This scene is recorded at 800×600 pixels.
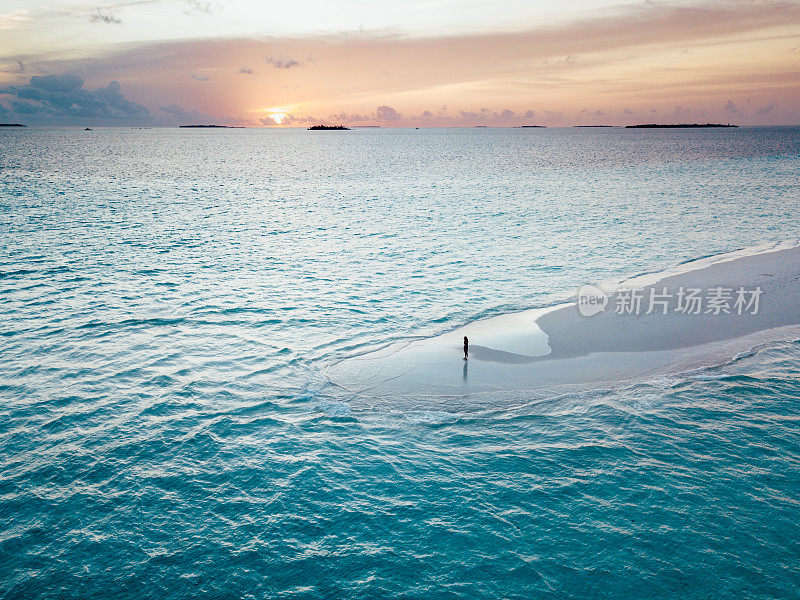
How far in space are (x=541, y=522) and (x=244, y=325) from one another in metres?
21.9

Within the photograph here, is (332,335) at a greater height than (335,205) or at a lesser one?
lesser

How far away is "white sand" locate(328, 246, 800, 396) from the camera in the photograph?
24422 mm

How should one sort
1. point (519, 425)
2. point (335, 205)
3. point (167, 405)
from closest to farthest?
point (519, 425) → point (167, 405) → point (335, 205)

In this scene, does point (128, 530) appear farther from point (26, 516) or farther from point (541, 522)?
point (541, 522)

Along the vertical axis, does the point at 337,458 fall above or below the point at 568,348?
below

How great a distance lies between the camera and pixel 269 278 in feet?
140

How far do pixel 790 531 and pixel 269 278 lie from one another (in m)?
36.4

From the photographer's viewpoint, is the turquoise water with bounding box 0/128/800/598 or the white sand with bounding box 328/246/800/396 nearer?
the turquoise water with bounding box 0/128/800/598

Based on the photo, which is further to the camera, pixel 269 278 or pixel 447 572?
pixel 269 278

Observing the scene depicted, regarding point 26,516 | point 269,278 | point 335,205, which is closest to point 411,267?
point 269,278

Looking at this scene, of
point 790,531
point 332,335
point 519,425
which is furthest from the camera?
point 332,335

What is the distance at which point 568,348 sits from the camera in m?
27.8

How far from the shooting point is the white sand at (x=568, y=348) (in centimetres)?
2442

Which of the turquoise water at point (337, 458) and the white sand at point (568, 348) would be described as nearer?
the turquoise water at point (337, 458)
